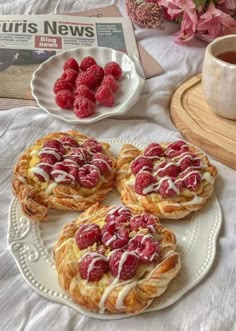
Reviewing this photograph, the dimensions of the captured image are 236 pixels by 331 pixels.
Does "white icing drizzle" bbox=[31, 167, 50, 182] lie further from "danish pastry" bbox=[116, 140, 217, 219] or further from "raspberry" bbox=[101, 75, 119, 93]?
"raspberry" bbox=[101, 75, 119, 93]

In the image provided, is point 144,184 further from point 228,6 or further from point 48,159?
point 228,6

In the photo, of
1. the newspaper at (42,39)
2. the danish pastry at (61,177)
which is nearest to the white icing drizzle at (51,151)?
the danish pastry at (61,177)

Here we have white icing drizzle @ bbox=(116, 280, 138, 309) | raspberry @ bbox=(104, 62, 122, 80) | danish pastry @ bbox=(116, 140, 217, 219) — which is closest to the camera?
white icing drizzle @ bbox=(116, 280, 138, 309)

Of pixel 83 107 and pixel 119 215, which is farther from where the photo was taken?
pixel 83 107

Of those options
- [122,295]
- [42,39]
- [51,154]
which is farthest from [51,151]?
[42,39]

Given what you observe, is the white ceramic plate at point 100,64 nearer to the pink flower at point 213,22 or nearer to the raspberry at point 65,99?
the raspberry at point 65,99

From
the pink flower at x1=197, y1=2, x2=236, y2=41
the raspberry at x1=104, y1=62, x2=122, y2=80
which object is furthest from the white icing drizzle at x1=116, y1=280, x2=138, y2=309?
the pink flower at x1=197, y1=2, x2=236, y2=41

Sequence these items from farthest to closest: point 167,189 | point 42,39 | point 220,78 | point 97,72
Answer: point 42,39
point 97,72
point 220,78
point 167,189
